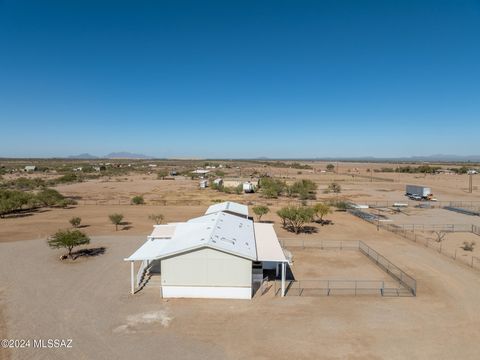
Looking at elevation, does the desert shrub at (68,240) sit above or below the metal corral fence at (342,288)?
above

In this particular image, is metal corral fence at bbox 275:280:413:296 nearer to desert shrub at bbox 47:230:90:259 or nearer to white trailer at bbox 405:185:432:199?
desert shrub at bbox 47:230:90:259

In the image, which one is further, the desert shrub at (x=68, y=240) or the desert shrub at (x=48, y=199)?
the desert shrub at (x=48, y=199)

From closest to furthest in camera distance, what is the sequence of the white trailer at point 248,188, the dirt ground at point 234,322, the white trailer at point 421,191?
the dirt ground at point 234,322, the white trailer at point 421,191, the white trailer at point 248,188

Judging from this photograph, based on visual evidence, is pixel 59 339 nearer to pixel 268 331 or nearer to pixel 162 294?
pixel 162 294

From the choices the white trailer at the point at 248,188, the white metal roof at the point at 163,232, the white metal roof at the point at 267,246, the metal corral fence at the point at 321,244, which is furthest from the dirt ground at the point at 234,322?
the white trailer at the point at 248,188

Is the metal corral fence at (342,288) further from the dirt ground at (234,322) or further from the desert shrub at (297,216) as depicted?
the desert shrub at (297,216)

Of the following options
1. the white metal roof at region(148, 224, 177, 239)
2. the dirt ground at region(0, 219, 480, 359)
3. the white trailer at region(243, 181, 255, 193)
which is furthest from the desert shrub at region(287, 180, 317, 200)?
the dirt ground at region(0, 219, 480, 359)

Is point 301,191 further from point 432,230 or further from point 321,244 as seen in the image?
point 321,244
